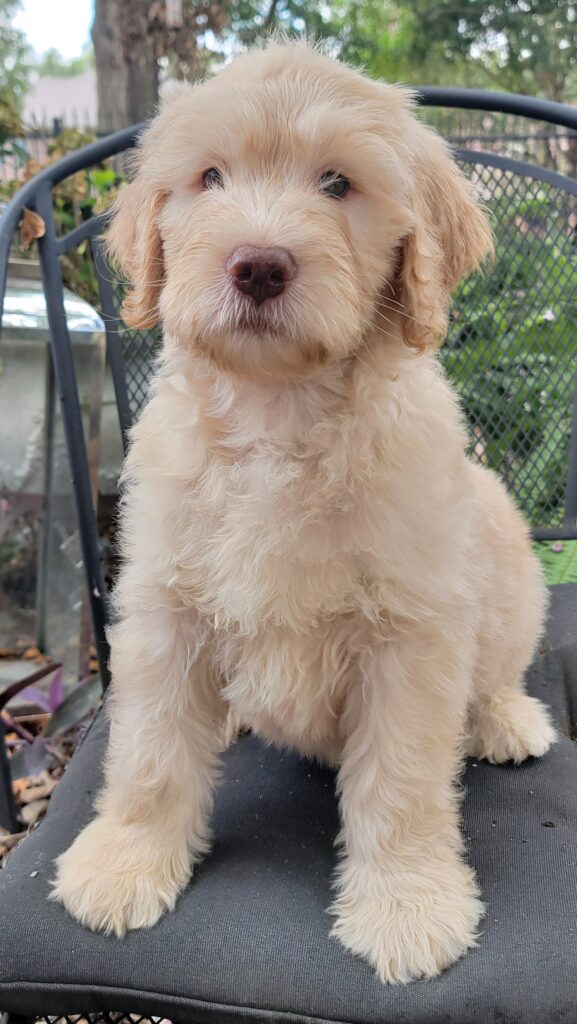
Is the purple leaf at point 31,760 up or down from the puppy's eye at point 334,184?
down

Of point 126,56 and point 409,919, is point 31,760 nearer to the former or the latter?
point 409,919

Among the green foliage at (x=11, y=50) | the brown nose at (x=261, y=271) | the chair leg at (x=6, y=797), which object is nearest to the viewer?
the brown nose at (x=261, y=271)

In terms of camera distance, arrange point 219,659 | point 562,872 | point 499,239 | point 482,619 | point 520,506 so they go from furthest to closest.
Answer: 1. point 520,506
2. point 499,239
3. point 482,619
4. point 219,659
5. point 562,872

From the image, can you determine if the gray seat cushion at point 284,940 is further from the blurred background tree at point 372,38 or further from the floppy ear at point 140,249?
the blurred background tree at point 372,38

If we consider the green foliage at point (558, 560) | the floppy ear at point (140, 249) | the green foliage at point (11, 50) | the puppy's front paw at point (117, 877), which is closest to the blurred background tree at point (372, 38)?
the green foliage at point (11, 50)

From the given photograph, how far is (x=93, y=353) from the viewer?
3209 millimetres

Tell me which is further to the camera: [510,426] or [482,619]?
[510,426]

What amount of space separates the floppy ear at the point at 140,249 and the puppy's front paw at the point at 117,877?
3.76 feet

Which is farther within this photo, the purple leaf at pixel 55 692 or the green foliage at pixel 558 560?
the green foliage at pixel 558 560

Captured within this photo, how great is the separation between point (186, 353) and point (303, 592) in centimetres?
53

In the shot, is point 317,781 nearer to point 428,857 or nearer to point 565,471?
point 428,857

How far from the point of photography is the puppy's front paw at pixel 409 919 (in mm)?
1489

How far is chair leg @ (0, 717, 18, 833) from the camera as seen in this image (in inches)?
87.7

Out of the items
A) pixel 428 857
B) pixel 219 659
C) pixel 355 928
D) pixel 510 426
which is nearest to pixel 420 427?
pixel 219 659
